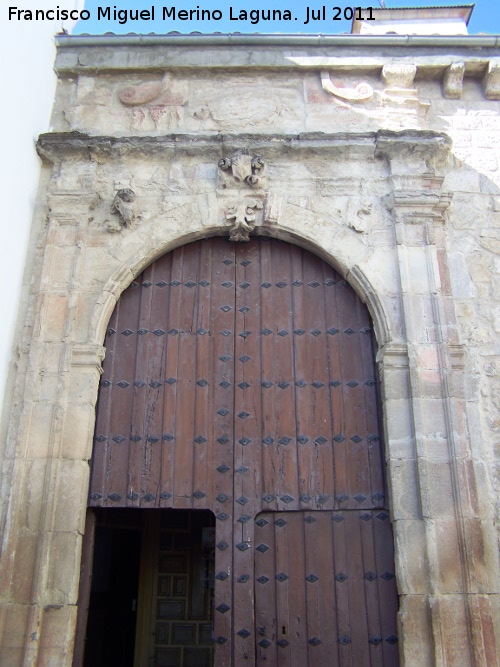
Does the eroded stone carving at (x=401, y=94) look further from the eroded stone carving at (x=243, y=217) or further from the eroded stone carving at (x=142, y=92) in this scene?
the eroded stone carving at (x=142, y=92)

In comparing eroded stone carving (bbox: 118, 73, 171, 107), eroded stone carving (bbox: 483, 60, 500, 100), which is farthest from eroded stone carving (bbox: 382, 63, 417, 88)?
eroded stone carving (bbox: 118, 73, 171, 107)

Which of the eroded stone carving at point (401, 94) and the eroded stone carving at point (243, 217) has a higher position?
the eroded stone carving at point (401, 94)

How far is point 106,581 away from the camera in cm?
589

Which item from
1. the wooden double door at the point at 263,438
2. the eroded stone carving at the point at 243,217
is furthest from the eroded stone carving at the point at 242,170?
the wooden double door at the point at 263,438

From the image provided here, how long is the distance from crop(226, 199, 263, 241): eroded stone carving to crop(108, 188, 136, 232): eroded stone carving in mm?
658

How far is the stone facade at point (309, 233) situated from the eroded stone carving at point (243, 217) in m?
0.02

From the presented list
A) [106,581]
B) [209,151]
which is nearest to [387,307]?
[209,151]

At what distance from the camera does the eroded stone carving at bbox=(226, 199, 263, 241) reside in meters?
4.45

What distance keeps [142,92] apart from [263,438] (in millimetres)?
2754

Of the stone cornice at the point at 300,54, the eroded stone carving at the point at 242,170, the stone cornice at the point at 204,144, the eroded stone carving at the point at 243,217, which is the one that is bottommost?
the eroded stone carving at the point at 243,217

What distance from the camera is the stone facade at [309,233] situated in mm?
3580

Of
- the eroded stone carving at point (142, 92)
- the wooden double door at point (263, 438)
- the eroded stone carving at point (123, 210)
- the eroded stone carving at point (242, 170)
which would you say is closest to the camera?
the wooden double door at point (263, 438)

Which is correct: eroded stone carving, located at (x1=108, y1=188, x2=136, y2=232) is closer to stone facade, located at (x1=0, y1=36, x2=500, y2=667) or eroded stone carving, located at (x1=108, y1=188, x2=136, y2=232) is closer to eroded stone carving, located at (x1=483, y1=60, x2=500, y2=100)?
stone facade, located at (x1=0, y1=36, x2=500, y2=667)

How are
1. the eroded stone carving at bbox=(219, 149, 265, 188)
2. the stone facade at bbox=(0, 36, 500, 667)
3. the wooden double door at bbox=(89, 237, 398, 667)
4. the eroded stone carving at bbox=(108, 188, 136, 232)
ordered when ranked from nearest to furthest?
1. the stone facade at bbox=(0, 36, 500, 667)
2. the wooden double door at bbox=(89, 237, 398, 667)
3. the eroded stone carving at bbox=(108, 188, 136, 232)
4. the eroded stone carving at bbox=(219, 149, 265, 188)
